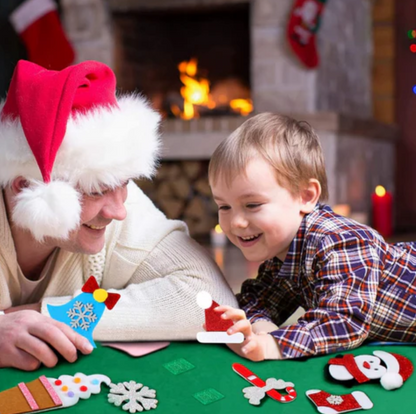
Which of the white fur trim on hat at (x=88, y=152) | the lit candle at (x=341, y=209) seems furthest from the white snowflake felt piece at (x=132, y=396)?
the lit candle at (x=341, y=209)

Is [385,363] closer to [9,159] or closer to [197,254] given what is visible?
[197,254]

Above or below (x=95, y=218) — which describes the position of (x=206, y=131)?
below

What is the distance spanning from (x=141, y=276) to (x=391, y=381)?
54cm

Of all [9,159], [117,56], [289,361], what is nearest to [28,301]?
[9,159]

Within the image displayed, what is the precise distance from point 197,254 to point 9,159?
1.37ft

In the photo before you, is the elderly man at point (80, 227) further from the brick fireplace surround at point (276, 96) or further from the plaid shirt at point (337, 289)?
the brick fireplace surround at point (276, 96)

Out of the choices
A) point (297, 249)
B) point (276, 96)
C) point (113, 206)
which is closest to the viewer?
point (113, 206)

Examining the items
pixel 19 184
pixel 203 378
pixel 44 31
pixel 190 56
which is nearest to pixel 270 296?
pixel 203 378

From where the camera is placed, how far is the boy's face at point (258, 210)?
1.09 m

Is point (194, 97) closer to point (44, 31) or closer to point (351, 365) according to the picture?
point (44, 31)

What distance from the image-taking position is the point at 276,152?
43.9 inches

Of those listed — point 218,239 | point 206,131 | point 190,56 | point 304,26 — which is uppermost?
point 304,26

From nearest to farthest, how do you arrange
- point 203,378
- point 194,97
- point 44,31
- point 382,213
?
point 203,378 → point 44,31 → point 382,213 → point 194,97

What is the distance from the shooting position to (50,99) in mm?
946
